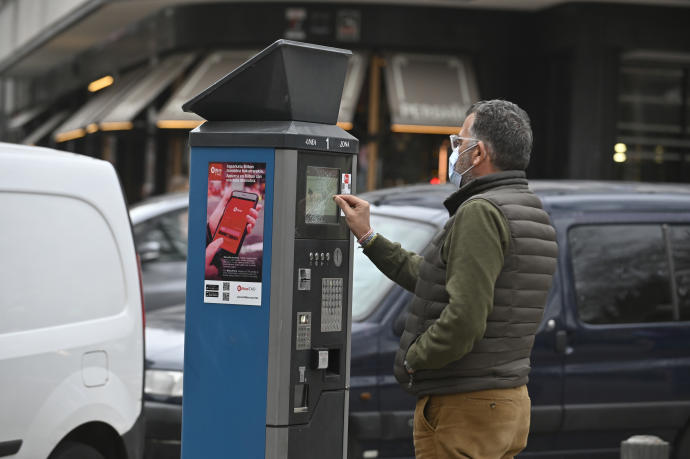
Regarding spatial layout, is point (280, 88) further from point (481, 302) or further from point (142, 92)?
point (142, 92)

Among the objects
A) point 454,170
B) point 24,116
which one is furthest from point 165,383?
point 24,116

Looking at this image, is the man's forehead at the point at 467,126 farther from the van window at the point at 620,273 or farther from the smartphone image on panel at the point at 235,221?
the van window at the point at 620,273

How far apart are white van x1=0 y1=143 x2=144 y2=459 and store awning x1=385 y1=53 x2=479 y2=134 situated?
10.7m

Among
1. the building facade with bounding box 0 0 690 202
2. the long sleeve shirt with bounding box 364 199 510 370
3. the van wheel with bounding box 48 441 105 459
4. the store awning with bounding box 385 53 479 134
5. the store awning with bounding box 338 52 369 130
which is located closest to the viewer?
the long sleeve shirt with bounding box 364 199 510 370

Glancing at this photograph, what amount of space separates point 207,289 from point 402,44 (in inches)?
485

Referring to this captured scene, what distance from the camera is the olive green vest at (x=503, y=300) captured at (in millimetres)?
3854

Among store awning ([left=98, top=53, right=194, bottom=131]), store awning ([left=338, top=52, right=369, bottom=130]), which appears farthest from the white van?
store awning ([left=98, top=53, right=194, bottom=131])

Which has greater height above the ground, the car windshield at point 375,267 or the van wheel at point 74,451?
the car windshield at point 375,267

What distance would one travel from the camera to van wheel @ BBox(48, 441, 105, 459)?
462cm

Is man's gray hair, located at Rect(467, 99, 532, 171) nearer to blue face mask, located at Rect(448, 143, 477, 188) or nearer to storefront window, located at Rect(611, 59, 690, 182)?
blue face mask, located at Rect(448, 143, 477, 188)

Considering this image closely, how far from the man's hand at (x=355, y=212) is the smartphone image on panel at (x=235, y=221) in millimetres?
324

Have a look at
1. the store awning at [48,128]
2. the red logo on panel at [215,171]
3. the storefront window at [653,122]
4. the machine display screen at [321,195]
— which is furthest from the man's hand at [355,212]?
the store awning at [48,128]

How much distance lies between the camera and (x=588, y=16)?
1477 cm

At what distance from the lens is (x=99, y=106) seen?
838 inches
